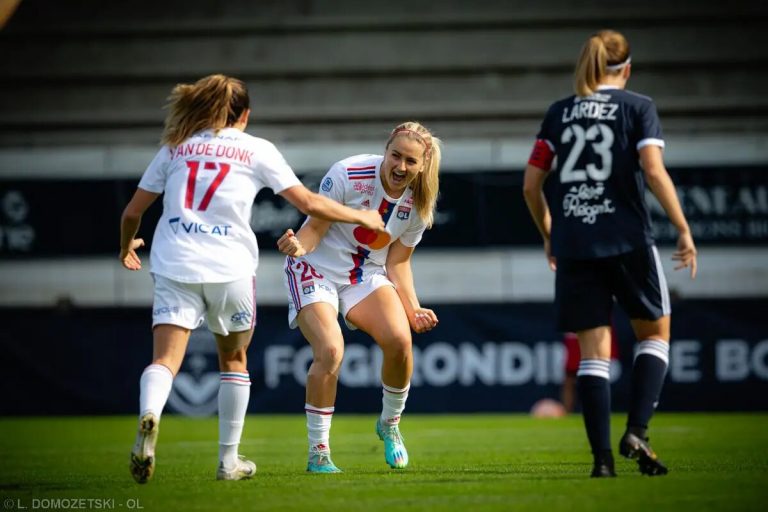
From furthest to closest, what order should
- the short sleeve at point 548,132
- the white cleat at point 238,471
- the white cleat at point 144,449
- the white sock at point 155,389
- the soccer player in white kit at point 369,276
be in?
the soccer player in white kit at point 369,276 < the white cleat at point 238,471 < the short sleeve at point 548,132 < the white sock at point 155,389 < the white cleat at point 144,449

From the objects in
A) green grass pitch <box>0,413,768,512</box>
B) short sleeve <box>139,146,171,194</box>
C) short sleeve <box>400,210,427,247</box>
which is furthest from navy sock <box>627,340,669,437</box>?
short sleeve <box>139,146,171,194</box>

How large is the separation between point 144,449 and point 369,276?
205 cm

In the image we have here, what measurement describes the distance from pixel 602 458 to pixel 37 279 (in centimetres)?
1509

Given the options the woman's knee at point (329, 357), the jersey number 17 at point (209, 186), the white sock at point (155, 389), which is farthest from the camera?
the woman's knee at point (329, 357)

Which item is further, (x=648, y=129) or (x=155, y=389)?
(x=648, y=129)

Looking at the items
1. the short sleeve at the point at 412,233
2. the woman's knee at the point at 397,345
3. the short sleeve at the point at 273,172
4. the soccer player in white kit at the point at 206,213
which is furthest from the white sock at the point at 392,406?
the short sleeve at the point at 273,172

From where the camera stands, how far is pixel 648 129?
592 cm

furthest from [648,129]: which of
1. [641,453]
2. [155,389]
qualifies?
[155,389]

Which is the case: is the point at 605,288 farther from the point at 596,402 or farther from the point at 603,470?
the point at 603,470

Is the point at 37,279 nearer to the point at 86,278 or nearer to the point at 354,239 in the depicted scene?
the point at 86,278

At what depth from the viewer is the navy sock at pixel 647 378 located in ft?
19.6

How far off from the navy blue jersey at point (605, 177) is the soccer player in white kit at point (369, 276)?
1.02m

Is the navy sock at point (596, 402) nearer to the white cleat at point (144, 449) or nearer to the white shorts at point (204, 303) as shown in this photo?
the white shorts at point (204, 303)

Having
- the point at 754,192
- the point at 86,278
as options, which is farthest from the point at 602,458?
the point at 86,278
